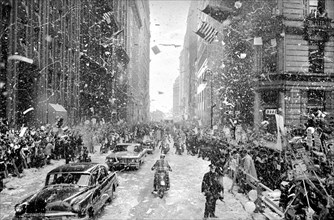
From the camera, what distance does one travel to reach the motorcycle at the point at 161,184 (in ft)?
34.9

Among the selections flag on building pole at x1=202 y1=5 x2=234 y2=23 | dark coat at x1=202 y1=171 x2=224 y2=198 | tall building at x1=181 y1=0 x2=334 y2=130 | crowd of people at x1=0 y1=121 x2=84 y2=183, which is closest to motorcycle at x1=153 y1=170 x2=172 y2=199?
dark coat at x1=202 y1=171 x2=224 y2=198

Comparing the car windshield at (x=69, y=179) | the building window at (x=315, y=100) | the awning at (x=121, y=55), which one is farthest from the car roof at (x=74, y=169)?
the awning at (x=121, y=55)

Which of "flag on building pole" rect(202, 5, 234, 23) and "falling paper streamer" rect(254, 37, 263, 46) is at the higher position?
"flag on building pole" rect(202, 5, 234, 23)

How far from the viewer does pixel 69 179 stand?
8.54 metres

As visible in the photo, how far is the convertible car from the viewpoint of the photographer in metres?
7.05

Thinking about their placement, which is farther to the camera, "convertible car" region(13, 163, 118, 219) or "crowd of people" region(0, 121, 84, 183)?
"crowd of people" region(0, 121, 84, 183)

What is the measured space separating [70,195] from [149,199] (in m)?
3.44

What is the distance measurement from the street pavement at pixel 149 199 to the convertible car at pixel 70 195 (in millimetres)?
714

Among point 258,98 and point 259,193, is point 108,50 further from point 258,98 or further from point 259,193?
point 259,193

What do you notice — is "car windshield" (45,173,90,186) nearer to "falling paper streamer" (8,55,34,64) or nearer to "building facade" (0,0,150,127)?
"building facade" (0,0,150,127)

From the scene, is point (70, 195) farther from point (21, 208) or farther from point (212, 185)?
point (212, 185)

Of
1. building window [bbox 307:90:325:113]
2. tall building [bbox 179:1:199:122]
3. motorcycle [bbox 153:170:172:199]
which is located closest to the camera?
motorcycle [bbox 153:170:172:199]

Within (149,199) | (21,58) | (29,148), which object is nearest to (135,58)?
(21,58)

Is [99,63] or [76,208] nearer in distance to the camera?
[76,208]
